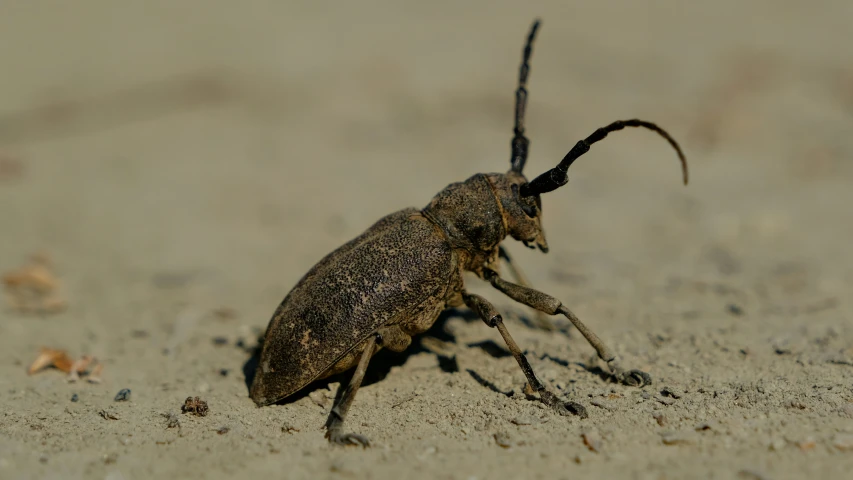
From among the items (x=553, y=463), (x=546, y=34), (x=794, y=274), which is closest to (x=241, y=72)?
(x=546, y=34)

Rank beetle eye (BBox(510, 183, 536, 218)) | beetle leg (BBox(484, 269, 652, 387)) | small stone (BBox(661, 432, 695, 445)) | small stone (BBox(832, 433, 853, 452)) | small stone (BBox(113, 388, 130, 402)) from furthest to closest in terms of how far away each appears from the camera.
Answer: beetle eye (BBox(510, 183, 536, 218)), small stone (BBox(113, 388, 130, 402)), beetle leg (BBox(484, 269, 652, 387)), small stone (BBox(661, 432, 695, 445)), small stone (BBox(832, 433, 853, 452))

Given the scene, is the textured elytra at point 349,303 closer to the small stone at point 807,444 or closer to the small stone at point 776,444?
the small stone at point 776,444

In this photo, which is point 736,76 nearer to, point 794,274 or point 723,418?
point 794,274

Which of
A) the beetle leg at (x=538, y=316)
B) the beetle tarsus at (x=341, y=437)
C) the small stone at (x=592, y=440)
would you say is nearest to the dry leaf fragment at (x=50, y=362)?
the beetle tarsus at (x=341, y=437)

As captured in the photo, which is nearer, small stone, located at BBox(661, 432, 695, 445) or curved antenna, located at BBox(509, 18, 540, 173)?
small stone, located at BBox(661, 432, 695, 445)

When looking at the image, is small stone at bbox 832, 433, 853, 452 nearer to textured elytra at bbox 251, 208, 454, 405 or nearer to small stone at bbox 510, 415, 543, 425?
small stone at bbox 510, 415, 543, 425

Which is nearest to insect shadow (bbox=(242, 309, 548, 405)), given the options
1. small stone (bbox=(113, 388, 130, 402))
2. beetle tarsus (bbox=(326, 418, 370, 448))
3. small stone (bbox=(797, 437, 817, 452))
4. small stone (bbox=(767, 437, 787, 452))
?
beetle tarsus (bbox=(326, 418, 370, 448))
